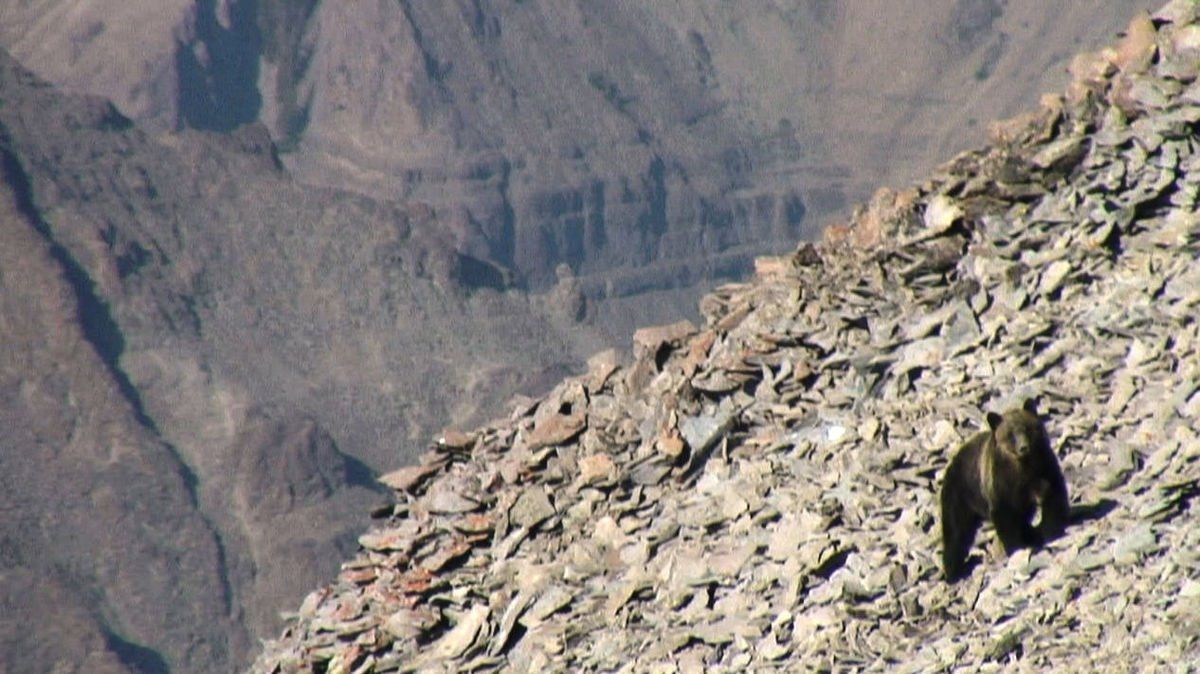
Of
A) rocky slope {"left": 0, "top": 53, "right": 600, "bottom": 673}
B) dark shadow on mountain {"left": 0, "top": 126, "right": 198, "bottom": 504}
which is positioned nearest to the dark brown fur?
rocky slope {"left": 0, "top": 53, "right": 600, "bottom": 673}

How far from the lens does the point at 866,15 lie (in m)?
84.0

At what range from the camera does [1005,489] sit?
22.8 feet

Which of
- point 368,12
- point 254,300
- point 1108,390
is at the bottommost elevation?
point 254,300

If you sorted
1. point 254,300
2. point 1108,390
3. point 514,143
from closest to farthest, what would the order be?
point 1108,390 < point 254,300 < point 514,143

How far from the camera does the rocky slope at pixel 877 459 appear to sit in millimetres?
7223

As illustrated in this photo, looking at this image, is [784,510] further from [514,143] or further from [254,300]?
[514,143]

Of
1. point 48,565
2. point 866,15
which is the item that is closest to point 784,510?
point 48,565

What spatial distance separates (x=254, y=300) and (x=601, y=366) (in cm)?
4689

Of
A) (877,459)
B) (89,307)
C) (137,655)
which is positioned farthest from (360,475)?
(877,459)

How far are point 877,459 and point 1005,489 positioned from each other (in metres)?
1.35

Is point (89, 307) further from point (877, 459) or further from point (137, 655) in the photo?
point (877, 459)

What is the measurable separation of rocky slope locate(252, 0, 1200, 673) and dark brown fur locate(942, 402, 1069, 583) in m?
0.12

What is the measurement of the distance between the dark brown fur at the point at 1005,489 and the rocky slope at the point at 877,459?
0.12m

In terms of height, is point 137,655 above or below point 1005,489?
below
